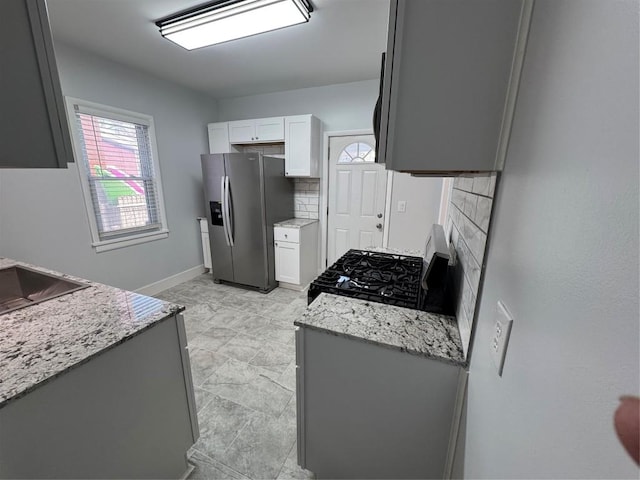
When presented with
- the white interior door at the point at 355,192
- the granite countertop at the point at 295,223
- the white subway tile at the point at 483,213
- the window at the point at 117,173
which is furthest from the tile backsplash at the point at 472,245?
the window at the point at 117,173

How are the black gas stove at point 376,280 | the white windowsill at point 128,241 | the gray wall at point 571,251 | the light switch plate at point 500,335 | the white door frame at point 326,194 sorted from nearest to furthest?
the gray wall at point 571,251, the light switch plate at point 500,335, the black gas stove at point 376,280, the white windowsill at point 128,241, the white door frame at point 326,194

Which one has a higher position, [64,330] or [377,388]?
[64,330]

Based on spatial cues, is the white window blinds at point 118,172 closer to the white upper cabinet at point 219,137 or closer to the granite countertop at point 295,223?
the white upper cabinet at point 219,137

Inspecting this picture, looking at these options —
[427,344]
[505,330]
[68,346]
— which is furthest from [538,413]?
[68,346]

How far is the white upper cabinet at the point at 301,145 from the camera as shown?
3.18 meters

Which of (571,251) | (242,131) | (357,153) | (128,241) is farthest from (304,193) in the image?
(571,251)

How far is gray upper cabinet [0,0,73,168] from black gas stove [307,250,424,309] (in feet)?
3.66

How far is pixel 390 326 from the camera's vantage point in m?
1.02

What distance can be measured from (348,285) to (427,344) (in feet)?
1.68

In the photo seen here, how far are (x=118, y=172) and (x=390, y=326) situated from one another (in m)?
3.23

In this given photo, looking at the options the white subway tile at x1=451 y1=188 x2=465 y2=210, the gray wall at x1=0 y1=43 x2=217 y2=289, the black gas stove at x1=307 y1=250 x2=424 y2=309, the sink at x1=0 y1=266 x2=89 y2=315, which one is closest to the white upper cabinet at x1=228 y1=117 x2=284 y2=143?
the gray wall at x1=0 y1=43 x2=217 y2=289

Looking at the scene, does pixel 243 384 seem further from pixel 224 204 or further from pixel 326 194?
→ pixel 326 194

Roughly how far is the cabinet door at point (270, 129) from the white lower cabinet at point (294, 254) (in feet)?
3.91

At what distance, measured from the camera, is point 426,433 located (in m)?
0.96
